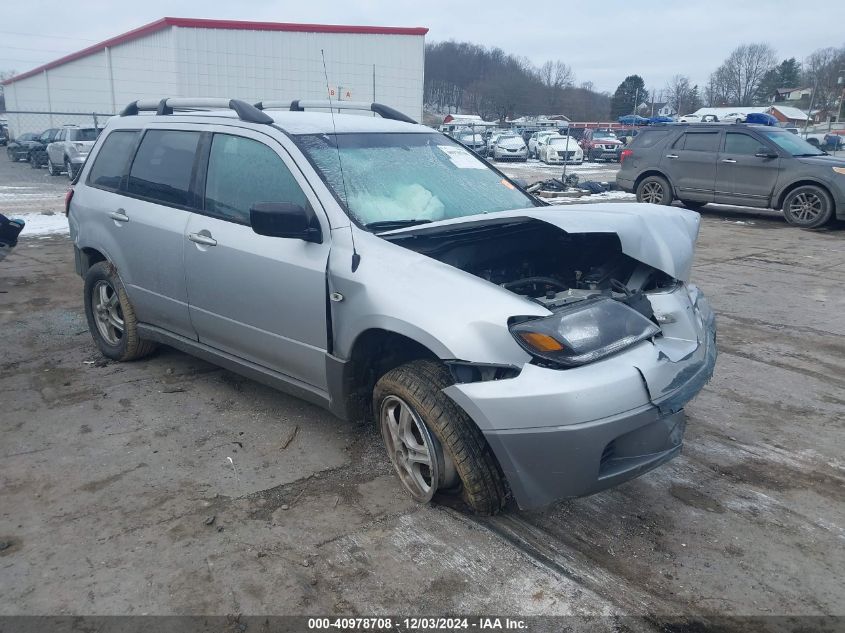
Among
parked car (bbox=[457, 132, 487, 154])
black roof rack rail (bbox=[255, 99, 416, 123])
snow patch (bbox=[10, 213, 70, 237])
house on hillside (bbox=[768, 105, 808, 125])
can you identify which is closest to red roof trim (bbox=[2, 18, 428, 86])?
parked car (bbox=[457, 132, 487, 154])

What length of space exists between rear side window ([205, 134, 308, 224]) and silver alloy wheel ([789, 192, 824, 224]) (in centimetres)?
1097

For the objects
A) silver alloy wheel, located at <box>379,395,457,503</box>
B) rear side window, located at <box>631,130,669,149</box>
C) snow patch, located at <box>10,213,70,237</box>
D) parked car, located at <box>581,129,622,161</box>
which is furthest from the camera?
parked car, located at <box>581,129,622,161</box>

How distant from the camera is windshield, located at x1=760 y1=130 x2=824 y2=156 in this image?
1202 cm

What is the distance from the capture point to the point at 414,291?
298cm

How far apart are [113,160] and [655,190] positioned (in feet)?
36.9

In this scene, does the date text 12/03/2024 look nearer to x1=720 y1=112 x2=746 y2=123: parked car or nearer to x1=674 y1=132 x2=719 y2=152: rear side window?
x1=674 y1=132 x2=719 y2=152: rear side window

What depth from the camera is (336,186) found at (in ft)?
11.5

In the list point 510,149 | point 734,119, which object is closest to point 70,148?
point 510,149

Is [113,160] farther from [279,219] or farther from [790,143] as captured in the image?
[790,143]

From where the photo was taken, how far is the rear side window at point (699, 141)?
12.7 metres

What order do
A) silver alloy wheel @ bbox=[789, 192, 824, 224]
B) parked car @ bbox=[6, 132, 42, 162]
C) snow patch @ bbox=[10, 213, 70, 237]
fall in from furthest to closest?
parked car @ bbox=[6, 132, 42, 162] → silver alloy wheel @ bbox=[789, 192, 824, 224] → snow patch @ bbox=[10, 213, 70, 237]

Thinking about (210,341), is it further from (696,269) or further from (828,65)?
(828,65)

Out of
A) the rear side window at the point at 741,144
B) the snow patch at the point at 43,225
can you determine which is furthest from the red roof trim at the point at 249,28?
the rear side window at the point at 741,144

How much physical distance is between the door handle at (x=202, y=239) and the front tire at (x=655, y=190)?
11.3 m
